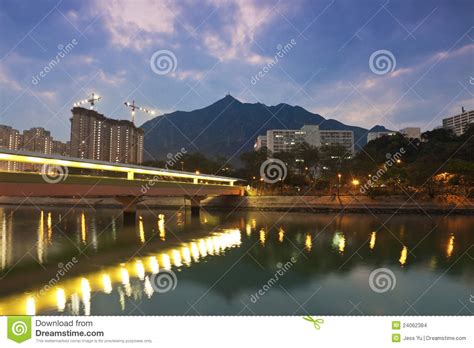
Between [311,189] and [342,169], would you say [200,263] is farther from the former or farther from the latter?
[342,169]

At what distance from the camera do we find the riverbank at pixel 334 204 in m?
44.8

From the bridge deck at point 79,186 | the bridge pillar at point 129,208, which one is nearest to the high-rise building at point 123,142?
the bridge pillar at point 129,208

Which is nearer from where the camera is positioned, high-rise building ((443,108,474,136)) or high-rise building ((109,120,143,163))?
high-rise building ((109,120,143,163))

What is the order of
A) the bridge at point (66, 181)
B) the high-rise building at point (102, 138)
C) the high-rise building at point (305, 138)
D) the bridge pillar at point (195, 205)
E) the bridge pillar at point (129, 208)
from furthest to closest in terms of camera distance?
the high-rise building at point (305, 138)
the high-rise building at point (102, 138)
the bridge pillar at point (195, 205)
the bridge pillar at point (129, 208)
the bridge at point (66, 181)

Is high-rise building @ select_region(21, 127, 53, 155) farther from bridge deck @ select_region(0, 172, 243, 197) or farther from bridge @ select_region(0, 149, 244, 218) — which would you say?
bridge deck @ select_region(0, 172, 243, 197)

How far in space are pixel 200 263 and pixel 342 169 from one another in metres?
56.1

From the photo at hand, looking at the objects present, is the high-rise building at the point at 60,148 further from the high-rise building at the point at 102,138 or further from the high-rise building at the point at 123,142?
the high-rise building at the point at 123,142

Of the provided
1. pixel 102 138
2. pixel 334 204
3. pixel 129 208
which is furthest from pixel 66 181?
pixel 102 138

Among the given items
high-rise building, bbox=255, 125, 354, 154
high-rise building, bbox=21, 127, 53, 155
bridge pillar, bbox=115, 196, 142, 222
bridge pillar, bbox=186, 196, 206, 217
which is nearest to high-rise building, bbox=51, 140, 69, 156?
high-rise building, bbox=21, 127, 53, 155

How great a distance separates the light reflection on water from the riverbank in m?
19.7

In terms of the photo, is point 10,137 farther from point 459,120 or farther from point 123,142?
point 459,120

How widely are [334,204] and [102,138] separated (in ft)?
183

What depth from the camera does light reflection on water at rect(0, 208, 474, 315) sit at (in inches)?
401

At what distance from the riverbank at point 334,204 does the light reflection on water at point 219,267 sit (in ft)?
64.5
